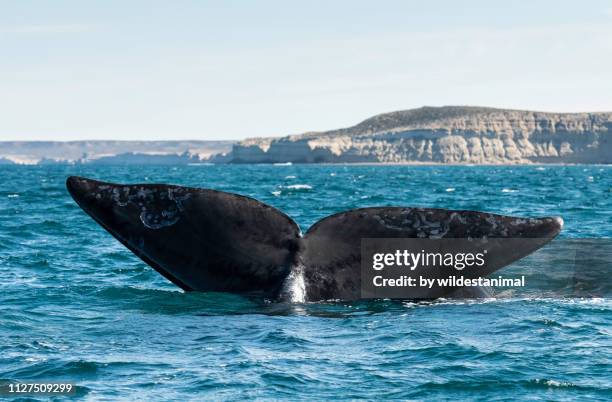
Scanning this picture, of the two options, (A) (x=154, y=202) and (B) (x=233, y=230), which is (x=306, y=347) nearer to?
(B) (x=233, y=230)

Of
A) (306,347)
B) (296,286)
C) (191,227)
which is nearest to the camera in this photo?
(191,227)

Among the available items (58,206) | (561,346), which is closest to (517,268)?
(561,346)

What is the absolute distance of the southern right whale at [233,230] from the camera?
794 cm

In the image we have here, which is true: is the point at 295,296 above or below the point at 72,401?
above

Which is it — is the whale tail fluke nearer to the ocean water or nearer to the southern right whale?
the southern right whale

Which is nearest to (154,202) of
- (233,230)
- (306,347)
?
(233,230)

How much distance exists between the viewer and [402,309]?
9.36 meters

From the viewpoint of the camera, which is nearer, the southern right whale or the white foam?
the southern right whale

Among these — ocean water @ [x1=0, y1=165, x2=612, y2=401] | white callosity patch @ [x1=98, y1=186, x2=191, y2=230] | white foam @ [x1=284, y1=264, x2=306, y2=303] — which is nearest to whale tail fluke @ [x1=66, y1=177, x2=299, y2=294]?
white callosity patch @ [x1=98, y1=186, x2=191, y2=230]

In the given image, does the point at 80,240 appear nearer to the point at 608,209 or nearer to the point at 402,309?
the point at 402,309

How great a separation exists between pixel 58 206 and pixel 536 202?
19.0m

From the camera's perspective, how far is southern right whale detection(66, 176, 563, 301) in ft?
26.0

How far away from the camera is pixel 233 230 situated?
26.5 ft

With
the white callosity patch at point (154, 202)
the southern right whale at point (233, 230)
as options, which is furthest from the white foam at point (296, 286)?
the white callosity patch at point (154, 202)
